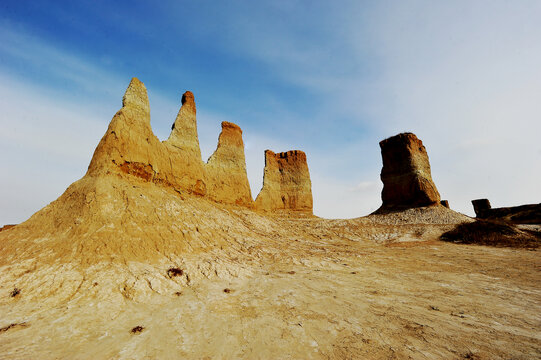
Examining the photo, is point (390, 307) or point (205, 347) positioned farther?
point (390, 307)

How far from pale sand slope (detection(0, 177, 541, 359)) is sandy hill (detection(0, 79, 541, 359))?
4cm

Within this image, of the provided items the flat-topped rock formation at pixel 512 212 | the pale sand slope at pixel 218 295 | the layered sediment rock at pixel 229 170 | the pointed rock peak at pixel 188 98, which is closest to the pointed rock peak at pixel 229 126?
the layered sediment rock at pixel 229 170

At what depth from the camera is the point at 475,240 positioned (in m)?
16.9

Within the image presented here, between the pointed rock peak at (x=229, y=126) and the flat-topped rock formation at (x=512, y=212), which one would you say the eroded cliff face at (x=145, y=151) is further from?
the flat-topped rock formation at (x=512, y=212)

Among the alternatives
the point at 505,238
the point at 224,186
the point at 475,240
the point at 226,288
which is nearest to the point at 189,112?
the point at 224,186

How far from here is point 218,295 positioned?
6207mm

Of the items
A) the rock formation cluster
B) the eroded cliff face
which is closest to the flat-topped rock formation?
the rock formation cluster

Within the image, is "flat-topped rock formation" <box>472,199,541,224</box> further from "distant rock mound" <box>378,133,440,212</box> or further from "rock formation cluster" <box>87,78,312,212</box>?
"rock formation cluster" <box>87,78,312,212</box>

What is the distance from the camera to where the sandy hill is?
3852 mm

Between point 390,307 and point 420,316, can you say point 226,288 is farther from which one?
point 420,316

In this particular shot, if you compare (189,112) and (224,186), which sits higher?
(189,112)

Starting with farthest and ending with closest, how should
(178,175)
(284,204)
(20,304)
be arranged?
(284,204) → (178,175) → (20,304)

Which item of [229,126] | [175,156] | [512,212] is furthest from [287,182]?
[512,212]

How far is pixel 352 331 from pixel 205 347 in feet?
8.88
